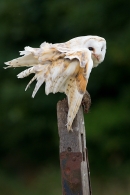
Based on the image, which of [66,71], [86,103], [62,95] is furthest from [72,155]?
[62,95]

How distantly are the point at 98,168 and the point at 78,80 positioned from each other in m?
4.41

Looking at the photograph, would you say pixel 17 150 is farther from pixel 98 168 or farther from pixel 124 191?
pixel 124 191

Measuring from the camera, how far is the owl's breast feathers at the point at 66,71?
3773mm

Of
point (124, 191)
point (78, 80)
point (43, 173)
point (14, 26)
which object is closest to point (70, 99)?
point (78, 80)

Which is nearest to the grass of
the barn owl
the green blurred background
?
the green blurred background

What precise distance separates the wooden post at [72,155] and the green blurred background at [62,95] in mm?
3457

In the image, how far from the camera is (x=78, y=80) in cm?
380

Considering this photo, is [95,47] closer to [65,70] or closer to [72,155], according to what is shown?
Answer: [65,70]

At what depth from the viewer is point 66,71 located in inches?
148

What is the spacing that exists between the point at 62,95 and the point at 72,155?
3.90 m

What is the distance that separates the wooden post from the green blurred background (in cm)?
346

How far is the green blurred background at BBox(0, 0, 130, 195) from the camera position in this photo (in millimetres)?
7504

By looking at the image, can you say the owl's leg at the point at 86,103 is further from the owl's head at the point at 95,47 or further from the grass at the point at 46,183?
the grass at the point at 46,183

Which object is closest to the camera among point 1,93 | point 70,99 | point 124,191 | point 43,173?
point 70,99
